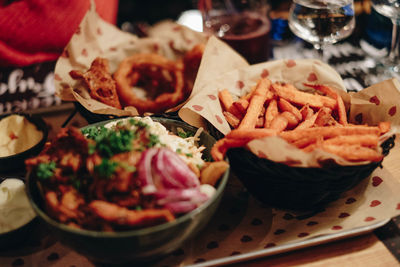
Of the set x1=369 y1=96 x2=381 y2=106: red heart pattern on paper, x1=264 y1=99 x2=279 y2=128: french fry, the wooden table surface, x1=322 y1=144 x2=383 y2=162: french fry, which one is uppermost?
x1=369 y1=96 x2=381 y2=106: red heart pattern on paper

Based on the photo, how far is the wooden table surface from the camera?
1.40 metres

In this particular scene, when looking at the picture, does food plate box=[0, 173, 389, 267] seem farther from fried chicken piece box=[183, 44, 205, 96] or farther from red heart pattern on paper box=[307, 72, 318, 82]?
fried chicken piece box=[183, 44, 205, 96]

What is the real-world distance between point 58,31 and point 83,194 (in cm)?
176

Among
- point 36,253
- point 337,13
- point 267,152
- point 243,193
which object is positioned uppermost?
point 337,13

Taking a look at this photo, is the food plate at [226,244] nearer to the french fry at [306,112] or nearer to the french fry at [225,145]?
the french fry at [225,145]

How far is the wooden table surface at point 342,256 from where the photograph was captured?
1397 mm

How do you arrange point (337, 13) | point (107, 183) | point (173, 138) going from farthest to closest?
point (337, 13)
point (173, 138)
point (107, 183)

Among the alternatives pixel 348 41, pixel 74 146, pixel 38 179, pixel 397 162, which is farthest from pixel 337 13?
pixel 38 179

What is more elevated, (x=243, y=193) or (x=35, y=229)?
(x=243, y=193)

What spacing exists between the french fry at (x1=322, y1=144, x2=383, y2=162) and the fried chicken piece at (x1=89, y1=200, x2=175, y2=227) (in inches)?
26.2

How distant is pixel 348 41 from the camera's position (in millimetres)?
3113

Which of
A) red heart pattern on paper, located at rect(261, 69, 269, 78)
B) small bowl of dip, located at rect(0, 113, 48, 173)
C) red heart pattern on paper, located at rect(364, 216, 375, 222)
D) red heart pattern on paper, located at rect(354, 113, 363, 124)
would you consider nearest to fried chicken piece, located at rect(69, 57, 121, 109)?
small bowl of dip, located at rect(0, 113, 48, 173)

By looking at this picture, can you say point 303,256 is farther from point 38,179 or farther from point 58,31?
point 58,31

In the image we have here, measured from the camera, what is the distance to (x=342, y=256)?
1428 millimetres
